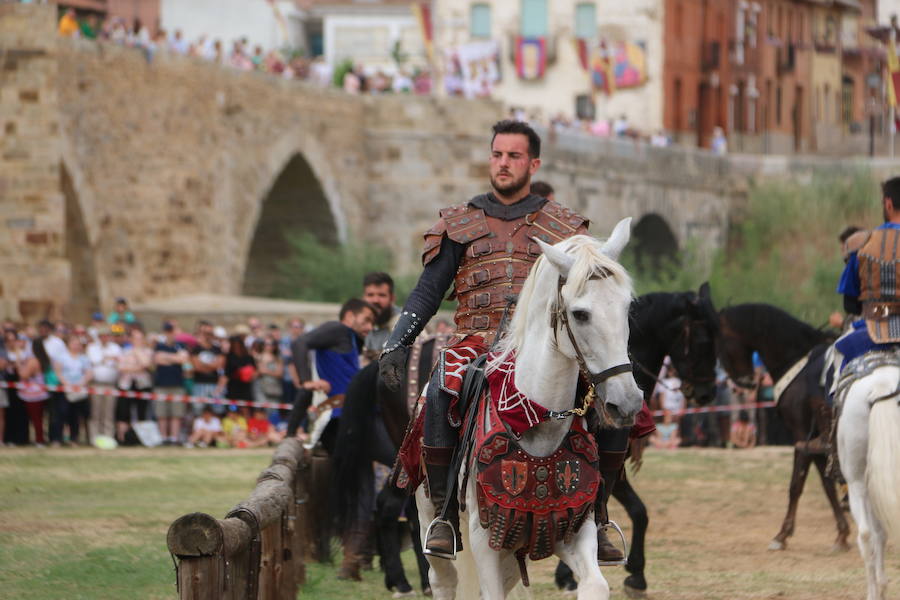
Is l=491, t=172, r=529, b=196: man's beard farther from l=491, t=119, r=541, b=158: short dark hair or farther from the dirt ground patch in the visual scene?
the dirt ground patch

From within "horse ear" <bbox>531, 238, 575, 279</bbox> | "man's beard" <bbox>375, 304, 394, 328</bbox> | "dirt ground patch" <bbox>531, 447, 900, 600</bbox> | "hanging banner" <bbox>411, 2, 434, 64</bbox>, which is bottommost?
"dirt ground patch" <bbox>531, 447, 900, 600</bbox>

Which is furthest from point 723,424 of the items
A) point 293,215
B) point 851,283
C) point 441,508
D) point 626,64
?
point 626,64

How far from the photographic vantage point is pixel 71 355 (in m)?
21.9

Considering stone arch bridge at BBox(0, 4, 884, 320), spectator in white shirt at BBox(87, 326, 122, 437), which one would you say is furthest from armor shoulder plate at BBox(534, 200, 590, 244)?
stone arch bridge at BBox(0, 4, 884, 320)

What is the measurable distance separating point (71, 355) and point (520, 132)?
14698mm

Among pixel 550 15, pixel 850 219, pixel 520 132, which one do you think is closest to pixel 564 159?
pixel 850 219

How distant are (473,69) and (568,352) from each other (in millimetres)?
47520

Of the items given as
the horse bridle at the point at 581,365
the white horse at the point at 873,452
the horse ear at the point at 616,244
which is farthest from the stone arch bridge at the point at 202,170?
the horse ear at the point at 616,244

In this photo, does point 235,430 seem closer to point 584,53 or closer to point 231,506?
point 231,506

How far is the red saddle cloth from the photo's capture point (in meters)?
7.23

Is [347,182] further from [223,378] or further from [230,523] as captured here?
[230,523]

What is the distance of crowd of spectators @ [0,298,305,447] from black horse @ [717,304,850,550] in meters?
8.42

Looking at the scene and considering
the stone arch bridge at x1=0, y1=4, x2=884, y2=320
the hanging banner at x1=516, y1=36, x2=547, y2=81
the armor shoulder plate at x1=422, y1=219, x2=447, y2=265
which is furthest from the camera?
the hanging banner at x1=516, y1=36, x2=547, y2=81

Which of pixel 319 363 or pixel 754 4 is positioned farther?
pixel 754 4
